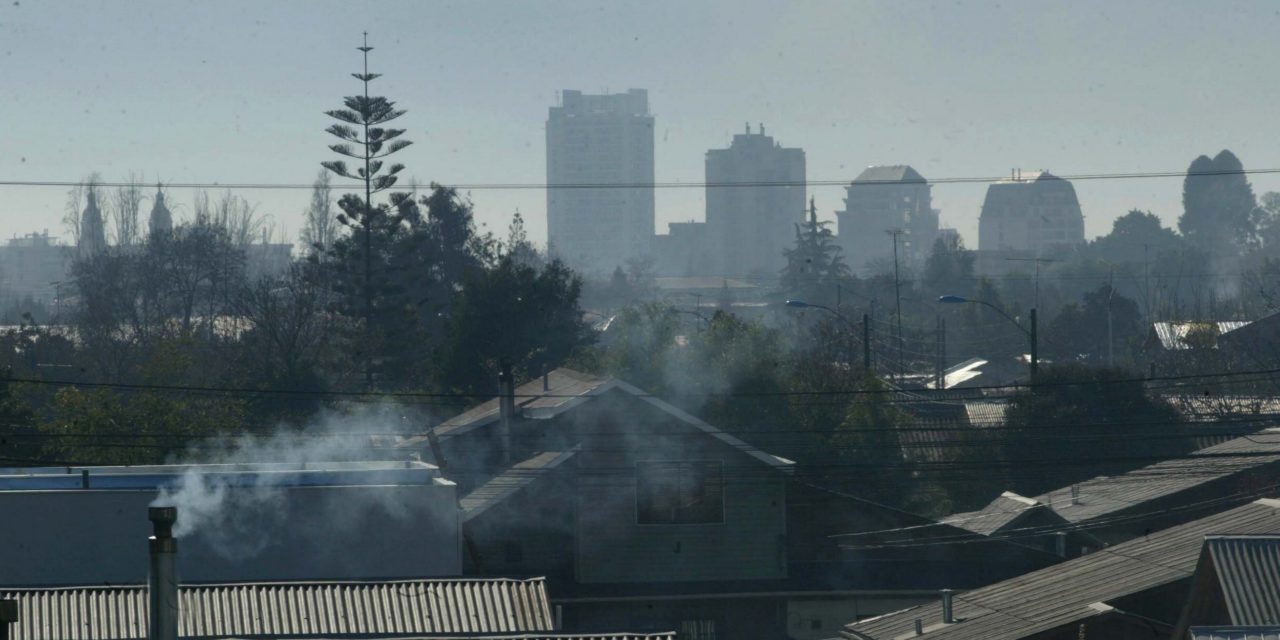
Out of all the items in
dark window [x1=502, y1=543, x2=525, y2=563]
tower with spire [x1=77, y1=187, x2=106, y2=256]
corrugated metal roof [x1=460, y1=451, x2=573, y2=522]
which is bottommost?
dark window [x1=502, y1=543, x2=525, y2=563]

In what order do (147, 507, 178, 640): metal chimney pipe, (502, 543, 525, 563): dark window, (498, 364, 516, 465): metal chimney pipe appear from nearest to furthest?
1. (147, 507, 178, 640): metal chimney pipe
2. (502, 543, 525, 563): dark window
3. (498, 364, 516, 465): metal chimney pipe

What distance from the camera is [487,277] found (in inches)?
1956

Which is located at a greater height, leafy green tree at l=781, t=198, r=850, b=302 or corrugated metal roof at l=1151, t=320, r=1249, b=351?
leafy green tree at l=781, t=198, r=850, b=302

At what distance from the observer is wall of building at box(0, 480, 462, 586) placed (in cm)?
1955

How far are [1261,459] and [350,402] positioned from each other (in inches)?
862

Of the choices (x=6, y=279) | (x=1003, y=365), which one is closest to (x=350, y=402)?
(x=1003, y=365)

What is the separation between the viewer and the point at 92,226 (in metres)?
120

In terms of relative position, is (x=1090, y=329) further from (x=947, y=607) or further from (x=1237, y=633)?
(x=1237, y=633)

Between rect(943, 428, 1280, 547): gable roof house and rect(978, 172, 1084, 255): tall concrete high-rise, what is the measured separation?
157204 mm

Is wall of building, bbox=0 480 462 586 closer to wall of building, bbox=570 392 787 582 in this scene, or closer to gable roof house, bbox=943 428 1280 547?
wall of building, bbox=570 392 787 582

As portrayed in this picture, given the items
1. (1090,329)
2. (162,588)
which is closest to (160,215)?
(1090,329)

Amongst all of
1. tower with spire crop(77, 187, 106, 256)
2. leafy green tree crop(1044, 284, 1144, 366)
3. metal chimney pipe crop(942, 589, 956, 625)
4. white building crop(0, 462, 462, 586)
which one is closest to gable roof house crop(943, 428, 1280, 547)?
metal chimney pipe crop(942, 589, 956, 625)

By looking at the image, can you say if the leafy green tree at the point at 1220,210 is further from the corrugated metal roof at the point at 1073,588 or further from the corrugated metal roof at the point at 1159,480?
the corrugated metal roof at the point at 1073,588

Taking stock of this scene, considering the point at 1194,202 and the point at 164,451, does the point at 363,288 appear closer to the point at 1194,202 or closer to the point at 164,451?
the point at 164,451
